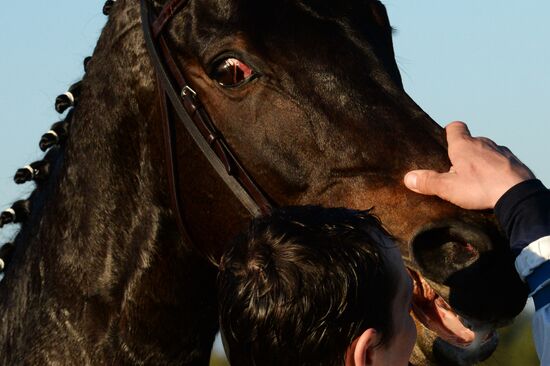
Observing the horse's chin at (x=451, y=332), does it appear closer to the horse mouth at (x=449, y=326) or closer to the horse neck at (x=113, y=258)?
the horse mouth at (x=449, y=326)

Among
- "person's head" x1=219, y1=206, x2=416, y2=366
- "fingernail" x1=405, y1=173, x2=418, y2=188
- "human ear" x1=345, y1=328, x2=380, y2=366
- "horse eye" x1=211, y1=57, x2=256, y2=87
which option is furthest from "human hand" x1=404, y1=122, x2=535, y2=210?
"horse eye" x1=211, y1=57, x2=256, y2=87

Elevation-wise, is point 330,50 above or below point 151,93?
above

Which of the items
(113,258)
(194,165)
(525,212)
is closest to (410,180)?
(194,165)

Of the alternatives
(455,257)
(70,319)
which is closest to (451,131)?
(455,257)

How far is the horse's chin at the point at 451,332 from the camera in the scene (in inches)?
137

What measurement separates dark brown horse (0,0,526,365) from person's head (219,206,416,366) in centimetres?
135

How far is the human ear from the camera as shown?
90.4 inches

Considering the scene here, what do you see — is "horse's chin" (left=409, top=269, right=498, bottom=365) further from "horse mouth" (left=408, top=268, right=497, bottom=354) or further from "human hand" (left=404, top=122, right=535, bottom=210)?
"human hand" (left=404, top=122, right=535, bottom=210)

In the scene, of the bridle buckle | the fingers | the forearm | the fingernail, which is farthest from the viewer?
the bridle buckle

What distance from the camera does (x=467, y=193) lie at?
3156 mm

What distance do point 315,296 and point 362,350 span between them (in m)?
0.15

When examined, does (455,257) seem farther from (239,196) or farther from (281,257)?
(281,257)

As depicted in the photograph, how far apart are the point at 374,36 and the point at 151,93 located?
2.97 ft

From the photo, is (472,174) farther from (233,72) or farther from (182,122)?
(182,122)
